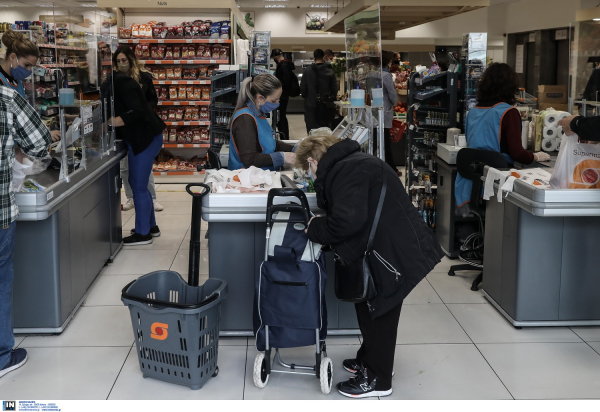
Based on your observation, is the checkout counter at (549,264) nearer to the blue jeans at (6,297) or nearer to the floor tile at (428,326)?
the floor tile at (428,326)

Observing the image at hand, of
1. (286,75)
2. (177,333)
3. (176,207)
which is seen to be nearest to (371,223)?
(177,333)

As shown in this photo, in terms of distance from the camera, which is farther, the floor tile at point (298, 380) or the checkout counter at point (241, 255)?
the checkout counter at point (241, 255)

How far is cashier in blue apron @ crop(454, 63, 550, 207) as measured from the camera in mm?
→ 4547

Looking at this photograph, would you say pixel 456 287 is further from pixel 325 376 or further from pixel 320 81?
pixel 320 81

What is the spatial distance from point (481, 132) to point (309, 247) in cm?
227

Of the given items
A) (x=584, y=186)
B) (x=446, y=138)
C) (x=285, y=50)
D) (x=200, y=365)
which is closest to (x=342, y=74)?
(x=285, y=50)

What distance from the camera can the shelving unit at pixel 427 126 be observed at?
5.66m

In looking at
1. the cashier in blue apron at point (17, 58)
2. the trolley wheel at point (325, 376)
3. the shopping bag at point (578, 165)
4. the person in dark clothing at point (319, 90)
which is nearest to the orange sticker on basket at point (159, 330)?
the trolley wheel at point (325, 376)

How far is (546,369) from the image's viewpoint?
3.27 metres

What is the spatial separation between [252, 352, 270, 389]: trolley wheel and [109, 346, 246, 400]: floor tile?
0.09m

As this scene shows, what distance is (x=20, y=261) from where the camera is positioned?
3555mm

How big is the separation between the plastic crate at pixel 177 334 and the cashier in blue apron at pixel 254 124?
1.14 meters

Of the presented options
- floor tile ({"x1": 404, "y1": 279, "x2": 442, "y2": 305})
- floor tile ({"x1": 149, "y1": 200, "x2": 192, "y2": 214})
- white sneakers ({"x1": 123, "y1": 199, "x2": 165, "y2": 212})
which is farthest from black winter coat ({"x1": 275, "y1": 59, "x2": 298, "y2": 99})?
floor tile ({"x1": 404, "y1": 279, "x2": 442, "y2": 305})
